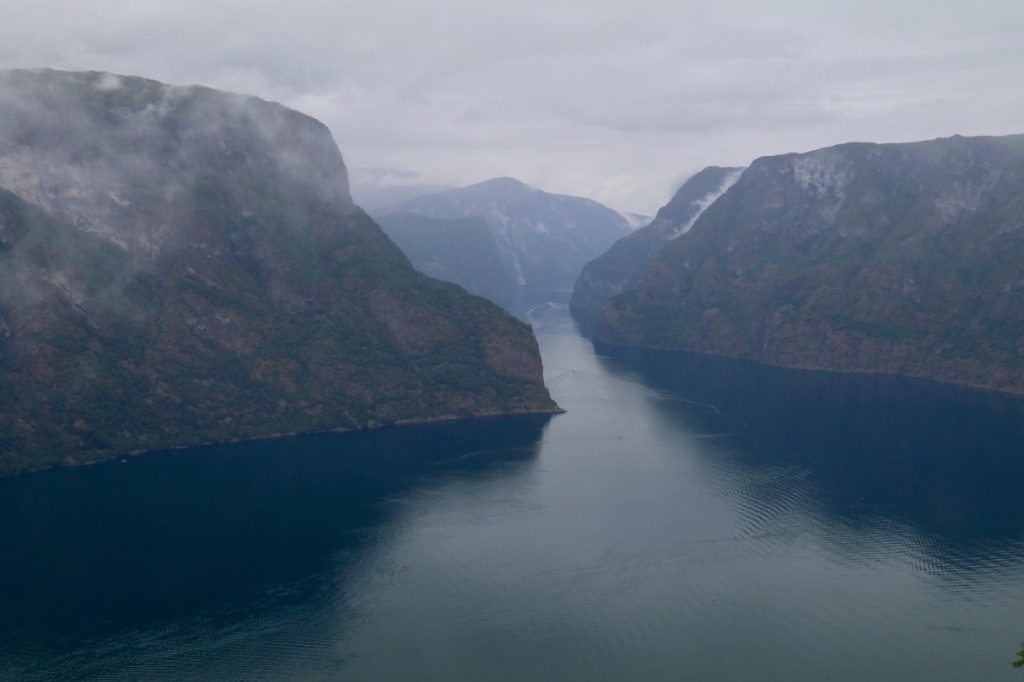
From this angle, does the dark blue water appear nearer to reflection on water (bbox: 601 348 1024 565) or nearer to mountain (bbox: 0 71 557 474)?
reflection on water (bbox: 601 348 1024 565)

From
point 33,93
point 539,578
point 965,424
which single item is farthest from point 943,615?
point 33,93

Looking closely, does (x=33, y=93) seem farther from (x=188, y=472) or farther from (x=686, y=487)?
(x=686, y=487)

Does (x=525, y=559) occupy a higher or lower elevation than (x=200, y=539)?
lower

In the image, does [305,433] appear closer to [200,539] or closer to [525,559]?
[200,539]

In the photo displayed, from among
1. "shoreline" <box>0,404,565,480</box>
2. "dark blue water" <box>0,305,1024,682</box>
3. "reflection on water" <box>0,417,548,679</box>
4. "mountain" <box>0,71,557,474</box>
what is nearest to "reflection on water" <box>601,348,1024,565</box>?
"dark blue water" <box>0,305,1024,682</box>

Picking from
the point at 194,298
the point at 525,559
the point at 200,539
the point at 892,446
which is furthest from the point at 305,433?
the point at 892,446

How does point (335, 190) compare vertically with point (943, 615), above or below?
above
